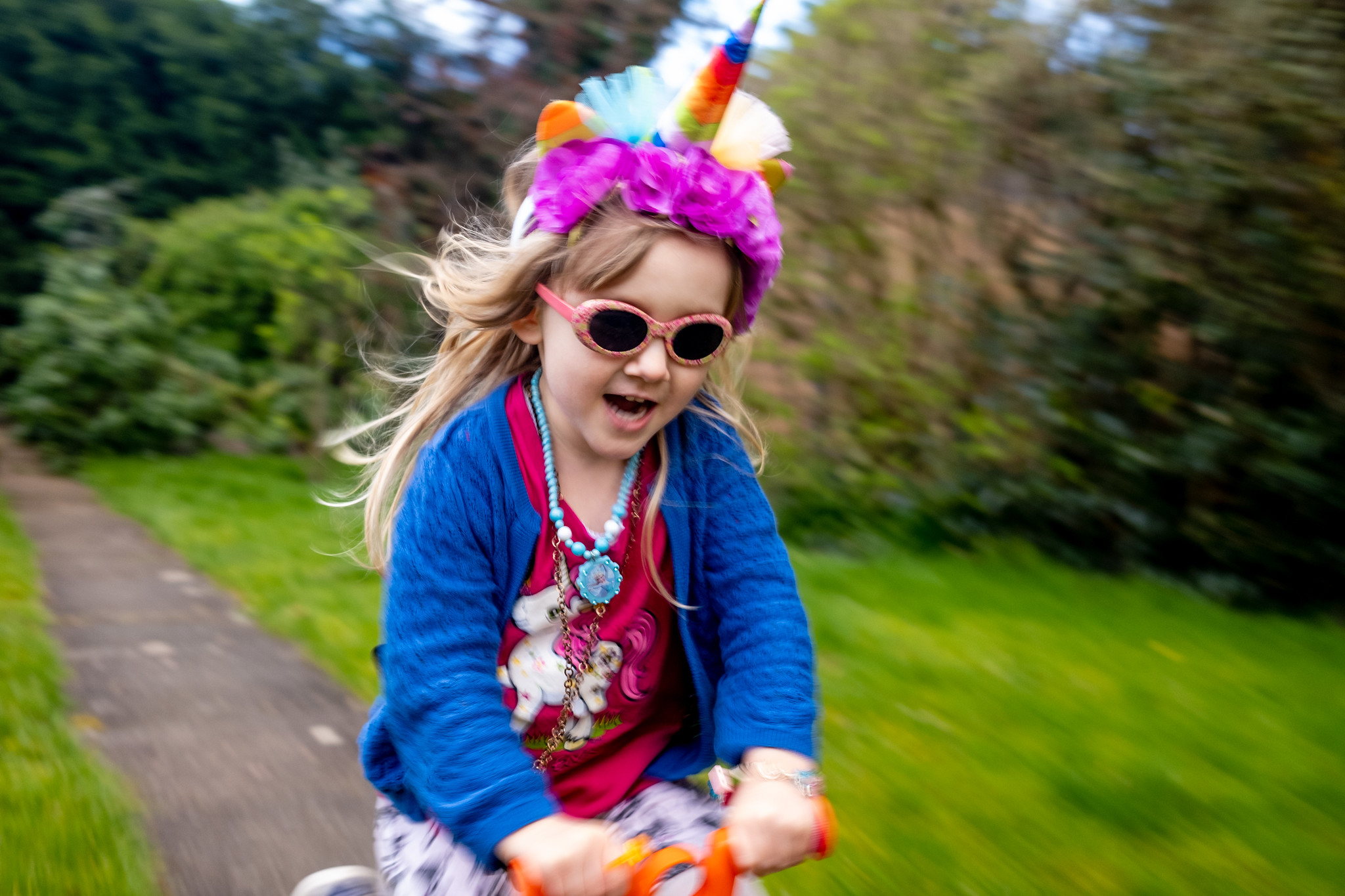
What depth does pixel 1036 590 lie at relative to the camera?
15.6 ft

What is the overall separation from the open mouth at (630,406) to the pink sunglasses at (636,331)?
0.10 metres

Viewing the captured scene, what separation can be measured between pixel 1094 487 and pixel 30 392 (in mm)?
6938

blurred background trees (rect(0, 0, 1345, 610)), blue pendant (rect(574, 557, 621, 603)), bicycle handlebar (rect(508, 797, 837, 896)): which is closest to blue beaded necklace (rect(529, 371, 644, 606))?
blue pendant (rect(574, 557, 621, 603))

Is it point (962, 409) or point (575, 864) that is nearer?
point (575, 864)

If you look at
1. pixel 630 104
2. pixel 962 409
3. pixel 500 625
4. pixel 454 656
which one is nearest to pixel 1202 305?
pixel 962 409

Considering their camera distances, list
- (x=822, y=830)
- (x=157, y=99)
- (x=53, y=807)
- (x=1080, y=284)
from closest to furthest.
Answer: (x=822, y=830)
(x=53, y=807)
(x=1080, y=284)
(x=157, y=99)

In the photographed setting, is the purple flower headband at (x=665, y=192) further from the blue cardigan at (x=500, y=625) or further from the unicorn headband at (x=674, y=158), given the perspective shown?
the blue cardigan at (x=500, y=625)

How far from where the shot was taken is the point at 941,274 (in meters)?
5.83

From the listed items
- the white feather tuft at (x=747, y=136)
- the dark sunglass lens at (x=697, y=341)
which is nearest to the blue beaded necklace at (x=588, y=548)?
the dark sunglass lens at (x=697, y=341)

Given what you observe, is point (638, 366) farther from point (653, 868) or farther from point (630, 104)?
point (653, 868)

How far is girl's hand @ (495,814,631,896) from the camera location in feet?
4.50

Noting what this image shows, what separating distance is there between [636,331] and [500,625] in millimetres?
510

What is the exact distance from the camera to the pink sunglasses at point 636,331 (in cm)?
163

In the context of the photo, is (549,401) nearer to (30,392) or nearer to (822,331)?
(822,331)
